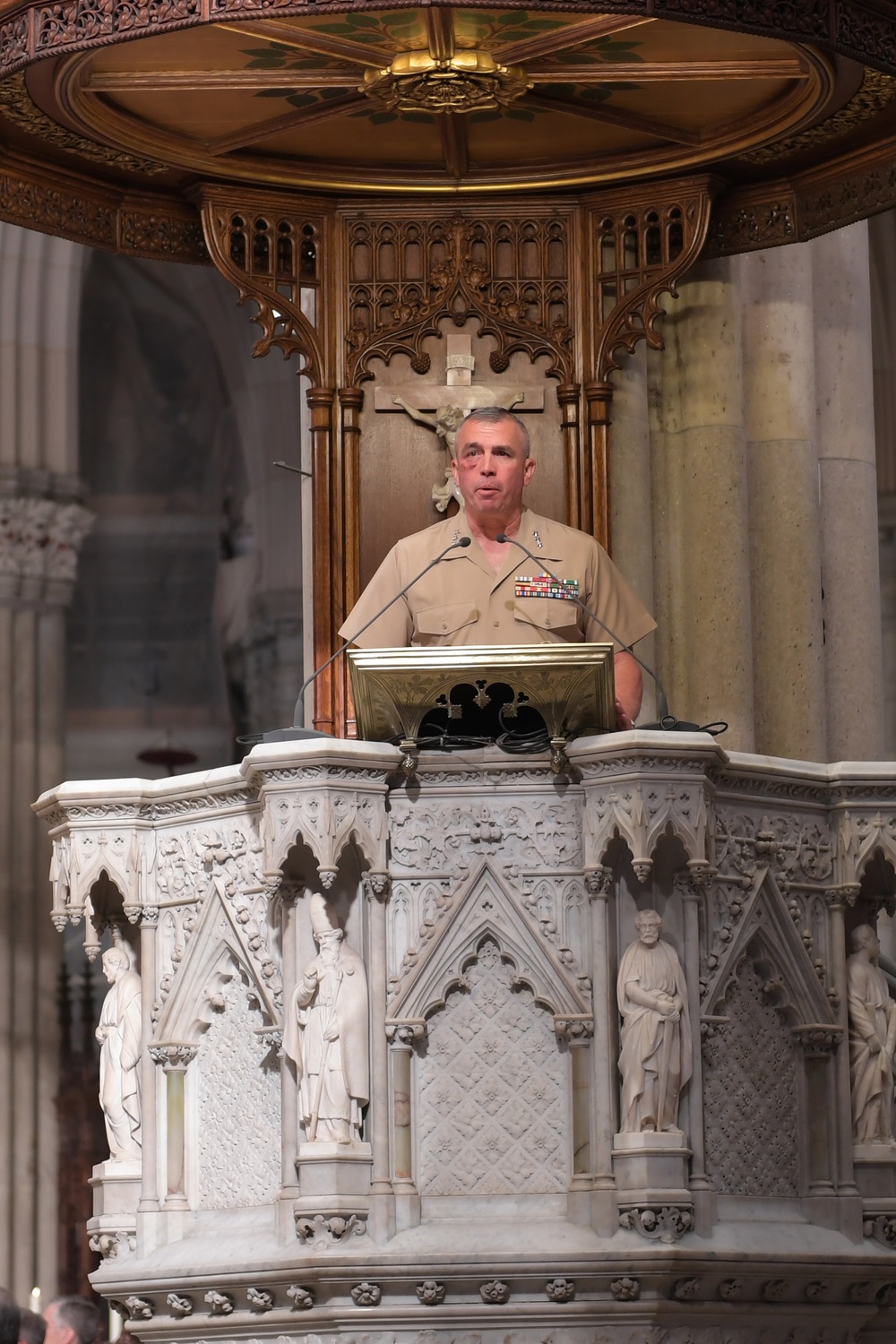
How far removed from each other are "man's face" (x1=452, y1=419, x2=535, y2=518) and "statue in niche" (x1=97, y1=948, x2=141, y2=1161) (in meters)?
1.76

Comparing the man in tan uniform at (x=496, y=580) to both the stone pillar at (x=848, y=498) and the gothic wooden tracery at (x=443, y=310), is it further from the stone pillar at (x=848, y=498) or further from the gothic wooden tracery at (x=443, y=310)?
the stone pillar at (x=848, y=498)

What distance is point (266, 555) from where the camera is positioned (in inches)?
830

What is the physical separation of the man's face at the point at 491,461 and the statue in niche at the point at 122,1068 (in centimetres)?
176

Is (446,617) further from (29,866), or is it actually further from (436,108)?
(29,866)

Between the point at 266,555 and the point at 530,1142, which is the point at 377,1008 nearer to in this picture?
the point at 530,1142

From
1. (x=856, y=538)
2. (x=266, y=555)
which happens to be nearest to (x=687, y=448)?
(x=856, y=538)

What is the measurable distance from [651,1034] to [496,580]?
74.7 inches

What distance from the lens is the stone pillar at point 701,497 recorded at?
10891 mm

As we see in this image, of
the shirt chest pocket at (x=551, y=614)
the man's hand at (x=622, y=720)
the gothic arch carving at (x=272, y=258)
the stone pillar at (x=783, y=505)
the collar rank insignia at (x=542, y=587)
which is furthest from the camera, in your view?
the stone pillar at (x=783, y=505)

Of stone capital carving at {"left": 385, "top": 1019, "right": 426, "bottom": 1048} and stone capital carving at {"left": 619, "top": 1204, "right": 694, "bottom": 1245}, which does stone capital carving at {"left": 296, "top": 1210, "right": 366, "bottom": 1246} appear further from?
stone capital carving at {"left": 619, "top": 1204, "right": 694, "bottom": 1245}

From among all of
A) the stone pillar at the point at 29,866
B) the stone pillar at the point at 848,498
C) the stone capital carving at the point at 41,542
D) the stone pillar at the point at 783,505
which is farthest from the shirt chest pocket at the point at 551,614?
the stone capital carving at the point at 41,542

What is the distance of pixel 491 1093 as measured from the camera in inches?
270

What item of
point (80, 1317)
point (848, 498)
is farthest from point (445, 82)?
point (80, 1317)

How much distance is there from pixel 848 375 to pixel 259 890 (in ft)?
17.5
